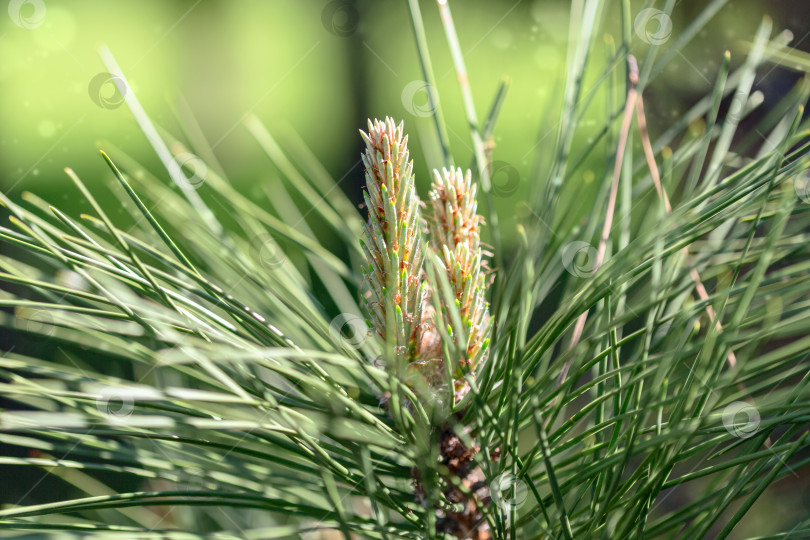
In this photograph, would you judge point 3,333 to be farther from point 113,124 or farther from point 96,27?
point 96,27

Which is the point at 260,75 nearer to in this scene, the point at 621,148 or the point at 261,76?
the point at 261,76

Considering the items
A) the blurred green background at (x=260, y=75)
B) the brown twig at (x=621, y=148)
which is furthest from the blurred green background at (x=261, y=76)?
the brown twig at (x=621, y=148)

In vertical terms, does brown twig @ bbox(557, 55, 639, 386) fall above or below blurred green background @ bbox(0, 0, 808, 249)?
below

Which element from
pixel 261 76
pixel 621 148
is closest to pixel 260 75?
pixel 261 76

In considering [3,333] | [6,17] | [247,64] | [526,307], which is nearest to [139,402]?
[526,307]

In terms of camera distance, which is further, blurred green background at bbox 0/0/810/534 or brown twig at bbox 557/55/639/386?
blurred green background at bbox 0/0/810/534

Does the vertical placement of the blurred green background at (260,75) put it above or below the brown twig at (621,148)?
above

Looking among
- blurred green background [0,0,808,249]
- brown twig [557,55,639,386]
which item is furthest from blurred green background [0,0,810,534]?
brown twig [557,55,639,386]

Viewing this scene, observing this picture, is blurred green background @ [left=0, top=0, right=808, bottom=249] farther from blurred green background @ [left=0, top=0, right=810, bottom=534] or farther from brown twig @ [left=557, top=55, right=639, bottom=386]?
brown twig @ [left=557, top=55, right=639, bottom=386]

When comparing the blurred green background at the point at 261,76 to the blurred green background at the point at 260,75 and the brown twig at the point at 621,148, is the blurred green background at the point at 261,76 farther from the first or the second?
the brown twig at the point at 621,148
